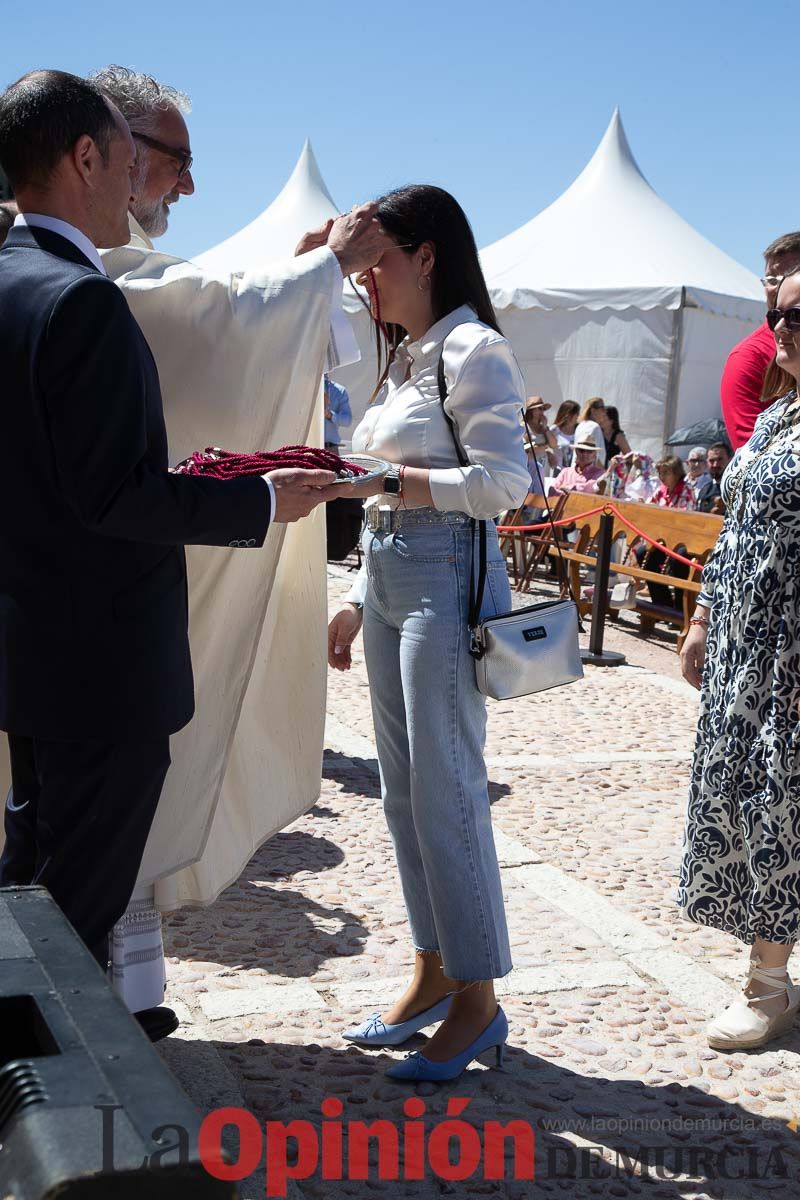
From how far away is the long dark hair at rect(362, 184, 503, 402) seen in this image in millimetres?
2955

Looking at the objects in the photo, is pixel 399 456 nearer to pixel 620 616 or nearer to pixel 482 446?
pixel 482 446

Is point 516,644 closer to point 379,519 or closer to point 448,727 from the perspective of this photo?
point 448,727

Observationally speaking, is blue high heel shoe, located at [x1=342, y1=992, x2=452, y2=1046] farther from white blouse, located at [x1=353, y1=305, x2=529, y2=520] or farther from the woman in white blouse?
white blouse, located at [x1=353, y1=305, x2=529, y2=520]

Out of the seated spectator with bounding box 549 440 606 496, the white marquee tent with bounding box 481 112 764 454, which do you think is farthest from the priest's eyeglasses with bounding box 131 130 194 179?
the white marquee tent with bounding box 481 112 764 454

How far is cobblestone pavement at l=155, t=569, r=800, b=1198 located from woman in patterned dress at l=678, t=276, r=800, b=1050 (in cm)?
26

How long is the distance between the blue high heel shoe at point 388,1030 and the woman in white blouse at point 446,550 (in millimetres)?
166

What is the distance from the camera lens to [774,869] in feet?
10.6

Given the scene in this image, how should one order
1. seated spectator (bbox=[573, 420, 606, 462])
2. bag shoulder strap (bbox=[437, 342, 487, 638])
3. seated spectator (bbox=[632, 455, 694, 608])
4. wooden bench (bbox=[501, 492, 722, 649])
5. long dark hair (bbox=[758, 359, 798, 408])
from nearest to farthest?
bag shoulder strap (bbox=[437, 342, 487, 638]), long dark hair (bbox=[758, 359, 798, 408]), wooden bench (bbox=[501, 492, 722, 649]), seated spectator (bbox=[632, 455, 694, 608]), seated spectator (bbox=[573, 420, 606, 462])

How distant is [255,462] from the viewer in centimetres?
→ 261

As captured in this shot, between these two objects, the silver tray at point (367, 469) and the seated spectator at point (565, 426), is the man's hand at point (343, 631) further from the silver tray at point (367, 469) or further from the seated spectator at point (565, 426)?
the seated spectator at point (565, 426)

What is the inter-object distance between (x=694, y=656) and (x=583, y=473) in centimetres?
947


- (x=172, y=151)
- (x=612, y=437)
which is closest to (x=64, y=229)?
(x=172, y=151)

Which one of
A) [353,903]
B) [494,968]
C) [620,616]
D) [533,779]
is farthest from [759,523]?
[620,616]

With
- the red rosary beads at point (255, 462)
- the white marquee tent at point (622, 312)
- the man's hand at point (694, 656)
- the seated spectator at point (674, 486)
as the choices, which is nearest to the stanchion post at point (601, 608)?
the seated spectator at point (674, 486)
